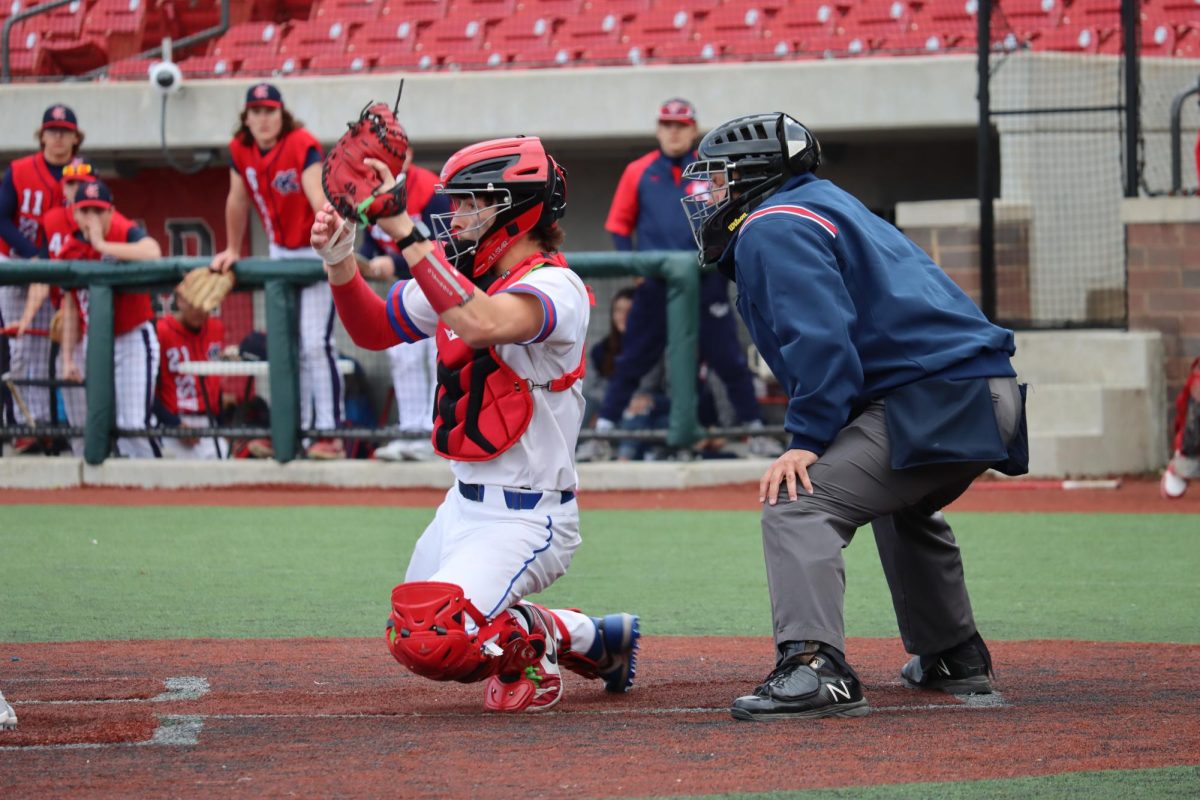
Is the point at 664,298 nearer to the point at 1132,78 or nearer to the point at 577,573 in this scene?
the point at 577,573

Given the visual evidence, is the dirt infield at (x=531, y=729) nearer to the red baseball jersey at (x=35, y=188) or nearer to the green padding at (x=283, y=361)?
the green padding at (x=283, y=361)

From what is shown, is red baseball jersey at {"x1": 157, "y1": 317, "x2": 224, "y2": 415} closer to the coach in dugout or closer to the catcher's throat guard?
the coach in dugout

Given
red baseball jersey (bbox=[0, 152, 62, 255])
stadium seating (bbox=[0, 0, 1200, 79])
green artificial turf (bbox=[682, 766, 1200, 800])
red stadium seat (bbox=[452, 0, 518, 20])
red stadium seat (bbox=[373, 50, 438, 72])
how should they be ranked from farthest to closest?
red stadium seat (bbox=[452, 0, 518, 20])
red stadium seat (bbox=[373, 50, 438, 72])
stadium seating (bbox=[0, 0, 1200, 79])
red baseball jersey (bbox=[0, 152, 62, 255])
green artificial turf (bbox=[682, 766, 1200, 800])

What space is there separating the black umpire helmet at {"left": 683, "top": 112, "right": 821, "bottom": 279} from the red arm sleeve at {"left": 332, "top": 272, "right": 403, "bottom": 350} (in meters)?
0.92

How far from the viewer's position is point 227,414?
9867 mm

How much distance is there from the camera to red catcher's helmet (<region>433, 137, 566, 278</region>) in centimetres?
410

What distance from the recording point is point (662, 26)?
49.1 ft

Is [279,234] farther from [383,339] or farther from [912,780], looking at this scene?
[912,780]

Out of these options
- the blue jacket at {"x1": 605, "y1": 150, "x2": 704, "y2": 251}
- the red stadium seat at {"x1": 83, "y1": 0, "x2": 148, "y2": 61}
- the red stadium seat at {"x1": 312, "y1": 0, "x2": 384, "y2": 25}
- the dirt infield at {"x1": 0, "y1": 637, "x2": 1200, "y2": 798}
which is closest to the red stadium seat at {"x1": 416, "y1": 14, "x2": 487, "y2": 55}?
the red stadium seat at {"x1": 312, "y1": 0, "x2": 384, "y2": 25}

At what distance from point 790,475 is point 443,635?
0.91 metres

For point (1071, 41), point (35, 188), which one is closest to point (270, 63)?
point (35, 188)

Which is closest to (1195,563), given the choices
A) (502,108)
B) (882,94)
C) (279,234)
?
(279,234)

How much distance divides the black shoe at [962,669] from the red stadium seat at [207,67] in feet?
40.2

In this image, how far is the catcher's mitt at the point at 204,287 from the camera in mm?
9297
